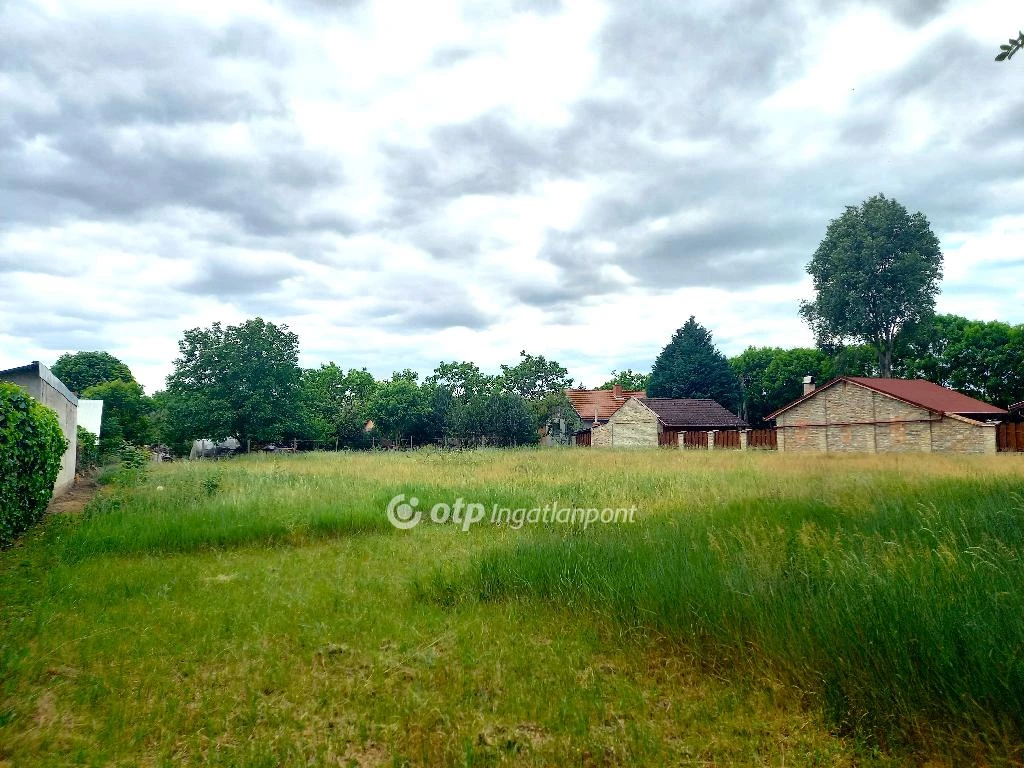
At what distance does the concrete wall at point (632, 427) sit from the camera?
44875 mm

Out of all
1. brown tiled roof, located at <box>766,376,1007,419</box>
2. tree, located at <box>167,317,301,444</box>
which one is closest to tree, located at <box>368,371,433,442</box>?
tree, located at <box>167,317,301,444</box>

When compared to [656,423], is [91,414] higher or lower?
higher

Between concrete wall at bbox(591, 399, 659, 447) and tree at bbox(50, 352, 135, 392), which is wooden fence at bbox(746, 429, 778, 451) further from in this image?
tree at bbox(50, 352, 135, 392)

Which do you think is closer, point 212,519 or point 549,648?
point 549,648

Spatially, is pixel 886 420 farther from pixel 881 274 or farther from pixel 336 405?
pixel 336 405

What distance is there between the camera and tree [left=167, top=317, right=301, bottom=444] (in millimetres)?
32562

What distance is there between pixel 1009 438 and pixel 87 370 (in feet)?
238

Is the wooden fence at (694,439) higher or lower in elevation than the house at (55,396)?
lower

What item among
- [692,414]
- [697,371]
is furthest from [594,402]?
[692,414]

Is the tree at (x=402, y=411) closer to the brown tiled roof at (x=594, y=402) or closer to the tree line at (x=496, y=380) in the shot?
the tree line at (x=496, y=380)

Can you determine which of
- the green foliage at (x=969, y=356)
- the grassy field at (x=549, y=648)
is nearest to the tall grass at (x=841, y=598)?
the grassy field at (x=549, y=648)

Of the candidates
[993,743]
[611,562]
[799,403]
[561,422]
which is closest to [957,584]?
[993,743]

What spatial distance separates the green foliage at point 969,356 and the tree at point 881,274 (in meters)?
1.79

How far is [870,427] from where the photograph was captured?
106 feet
